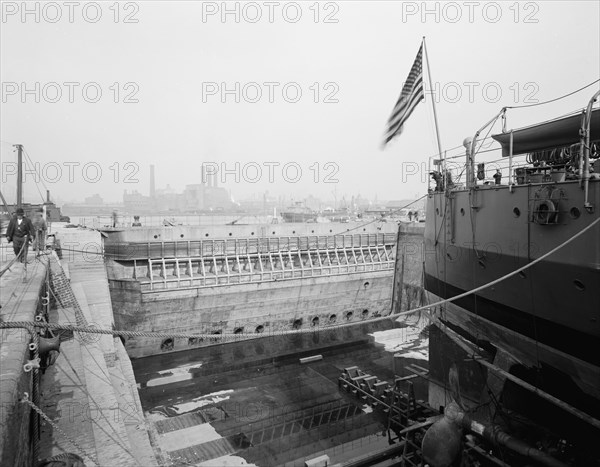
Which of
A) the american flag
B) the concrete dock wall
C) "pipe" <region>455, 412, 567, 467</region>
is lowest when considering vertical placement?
"pipe" <region>455, 412, 567, 467</region>

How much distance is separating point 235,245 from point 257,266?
73.0 inches

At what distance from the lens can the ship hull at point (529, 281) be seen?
656 centimetres

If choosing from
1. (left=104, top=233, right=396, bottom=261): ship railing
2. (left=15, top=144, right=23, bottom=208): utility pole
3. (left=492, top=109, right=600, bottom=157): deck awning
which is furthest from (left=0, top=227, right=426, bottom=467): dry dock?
(left=15, top=144, right=23, bottom=208): utility pole

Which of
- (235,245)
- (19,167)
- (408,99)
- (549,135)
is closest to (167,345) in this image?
(235,245)

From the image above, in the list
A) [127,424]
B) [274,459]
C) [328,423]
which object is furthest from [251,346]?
[127,424]

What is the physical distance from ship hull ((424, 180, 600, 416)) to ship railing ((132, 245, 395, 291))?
1414 cm

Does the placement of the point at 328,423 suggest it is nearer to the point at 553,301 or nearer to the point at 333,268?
the point at 553,301

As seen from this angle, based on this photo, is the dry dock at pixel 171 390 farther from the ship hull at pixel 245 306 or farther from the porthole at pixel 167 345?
the ship hull at pixel 245 306

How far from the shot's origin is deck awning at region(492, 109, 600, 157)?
7930 mm

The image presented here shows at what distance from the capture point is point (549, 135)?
8.71 m

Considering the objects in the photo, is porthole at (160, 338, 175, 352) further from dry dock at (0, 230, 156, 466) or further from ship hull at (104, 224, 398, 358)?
dry dock at (0, 230, 156, 466)

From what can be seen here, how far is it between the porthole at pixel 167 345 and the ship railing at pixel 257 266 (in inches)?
108

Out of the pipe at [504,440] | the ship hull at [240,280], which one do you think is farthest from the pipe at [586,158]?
the ship hull at [240,280]

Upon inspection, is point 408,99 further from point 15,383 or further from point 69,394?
point 15,383
